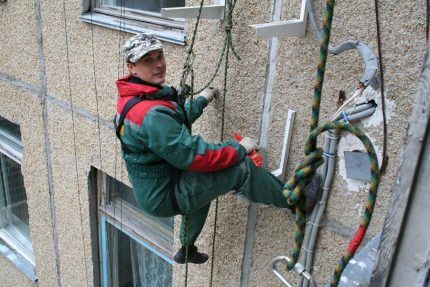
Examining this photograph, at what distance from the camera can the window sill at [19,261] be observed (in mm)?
5035

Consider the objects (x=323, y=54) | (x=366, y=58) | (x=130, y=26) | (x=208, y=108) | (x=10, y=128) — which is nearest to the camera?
(x=323, y=54)

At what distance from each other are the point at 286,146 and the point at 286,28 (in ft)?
1.96

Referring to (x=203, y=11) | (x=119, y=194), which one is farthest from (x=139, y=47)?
(x=119, y=194)

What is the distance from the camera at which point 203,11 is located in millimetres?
2150

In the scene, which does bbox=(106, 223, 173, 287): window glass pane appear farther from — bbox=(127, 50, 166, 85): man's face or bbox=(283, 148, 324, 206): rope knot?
bbox=(283, 148, 324, 206): rope knot

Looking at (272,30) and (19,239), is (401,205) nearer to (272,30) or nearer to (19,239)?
(272,30)

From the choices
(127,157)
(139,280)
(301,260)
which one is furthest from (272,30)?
(139,280)

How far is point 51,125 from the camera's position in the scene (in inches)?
149

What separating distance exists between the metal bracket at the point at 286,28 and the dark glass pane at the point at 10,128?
152 inches

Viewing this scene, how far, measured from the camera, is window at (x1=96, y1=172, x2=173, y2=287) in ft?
11.4

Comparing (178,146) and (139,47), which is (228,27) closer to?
(139,47)

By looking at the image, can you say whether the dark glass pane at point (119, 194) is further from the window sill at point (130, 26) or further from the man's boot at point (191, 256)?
the window sill at point (130, 26)

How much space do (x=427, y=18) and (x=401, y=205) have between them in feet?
3.49

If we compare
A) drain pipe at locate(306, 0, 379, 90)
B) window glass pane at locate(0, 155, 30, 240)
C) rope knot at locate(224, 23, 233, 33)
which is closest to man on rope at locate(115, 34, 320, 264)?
rope knot at locate(224, 23, 233, 33)
